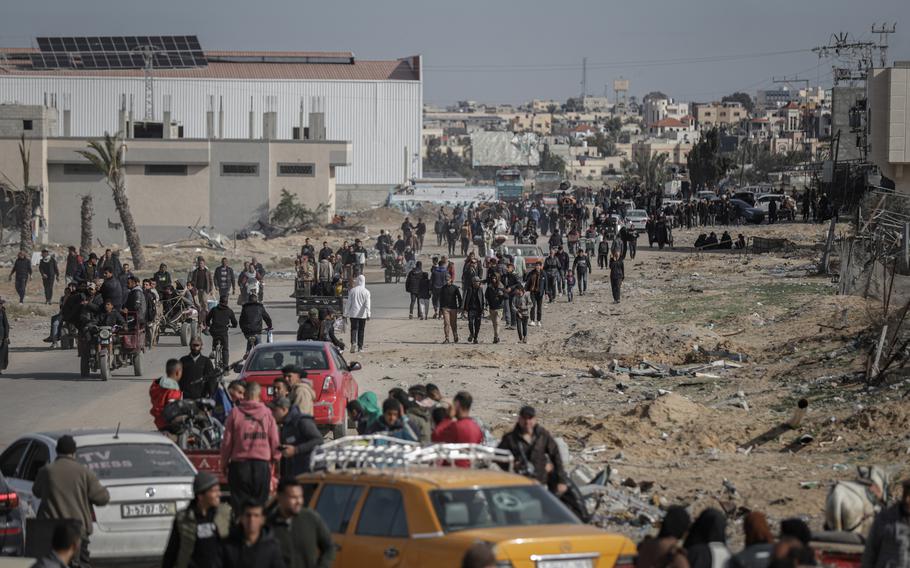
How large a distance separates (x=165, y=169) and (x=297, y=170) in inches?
259

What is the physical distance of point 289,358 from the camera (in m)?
18.2

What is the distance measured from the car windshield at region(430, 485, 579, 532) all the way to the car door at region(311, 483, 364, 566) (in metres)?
0.76

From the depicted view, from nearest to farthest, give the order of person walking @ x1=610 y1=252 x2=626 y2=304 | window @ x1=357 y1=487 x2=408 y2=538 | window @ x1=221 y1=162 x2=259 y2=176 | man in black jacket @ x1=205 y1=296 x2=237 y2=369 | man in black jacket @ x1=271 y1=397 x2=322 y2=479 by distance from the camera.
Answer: window @ x1=357 y1=487 x2=408 y2=538 → man in black jacket @ x1=271 y1=397 x2=322 y2=479 → man in black jacket @ x1=205 y1=296 x2=237 y2=369 → person walking @ x1=610 y1=252 x2=626 y2=304 → window @ x1=221 y1=162 x2=259 y2=176

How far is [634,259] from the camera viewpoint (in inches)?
2063

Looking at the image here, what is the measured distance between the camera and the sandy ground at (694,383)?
49.4 feet

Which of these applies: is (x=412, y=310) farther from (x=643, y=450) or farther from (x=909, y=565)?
(x=909, y=565)

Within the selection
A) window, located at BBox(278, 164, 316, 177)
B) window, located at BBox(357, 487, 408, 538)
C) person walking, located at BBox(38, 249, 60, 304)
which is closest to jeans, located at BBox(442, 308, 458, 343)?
person walking, located at BBox(38, 249, 60, 304)

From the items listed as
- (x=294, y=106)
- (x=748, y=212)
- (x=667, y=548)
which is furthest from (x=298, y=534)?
(x=294, y=106)

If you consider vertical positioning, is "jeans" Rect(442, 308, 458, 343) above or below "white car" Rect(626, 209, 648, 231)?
below

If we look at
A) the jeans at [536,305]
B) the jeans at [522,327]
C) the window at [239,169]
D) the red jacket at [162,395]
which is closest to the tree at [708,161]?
the window at [239,169]

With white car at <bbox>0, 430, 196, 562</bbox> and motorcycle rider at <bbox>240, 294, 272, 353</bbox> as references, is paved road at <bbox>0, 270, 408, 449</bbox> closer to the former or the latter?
motorcycle rider at <bbox>240, 294, 272, 353</bbox>

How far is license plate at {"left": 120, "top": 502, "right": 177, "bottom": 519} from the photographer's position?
1110 cm

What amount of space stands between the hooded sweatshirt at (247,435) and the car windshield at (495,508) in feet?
9.59

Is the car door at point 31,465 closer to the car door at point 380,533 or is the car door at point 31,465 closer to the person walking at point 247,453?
the person walking at point 247,453
